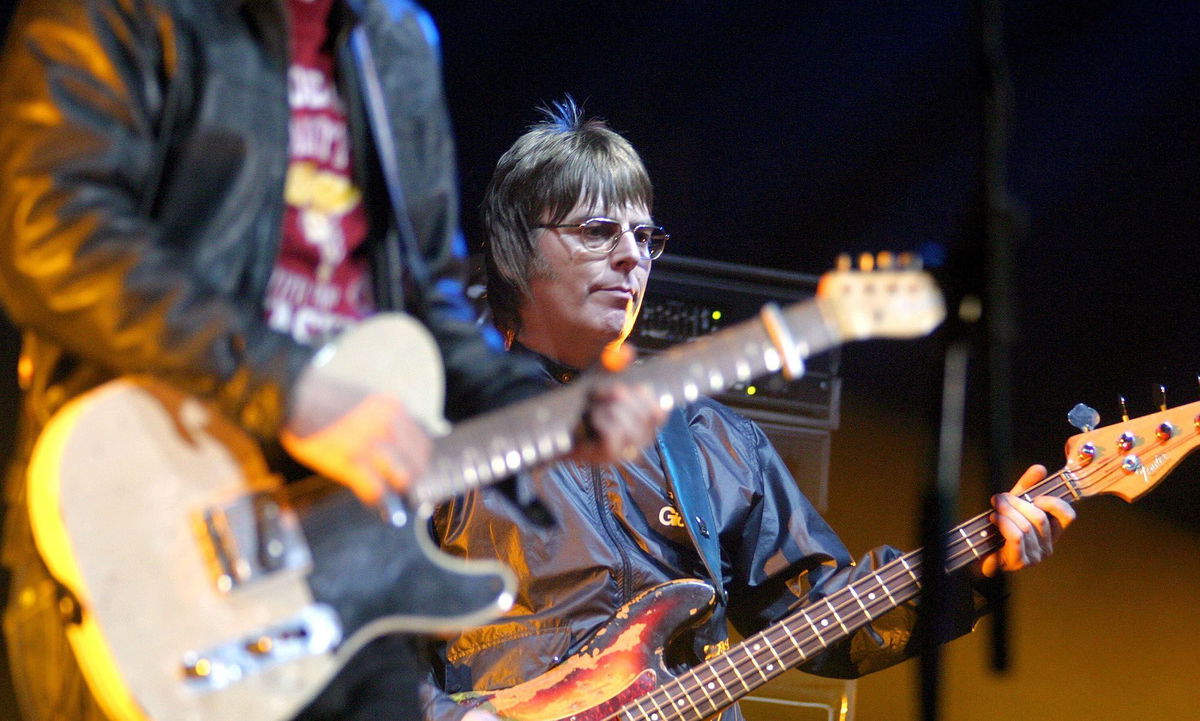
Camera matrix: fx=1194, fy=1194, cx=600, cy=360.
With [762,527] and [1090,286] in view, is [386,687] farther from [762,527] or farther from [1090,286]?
[1090,286]

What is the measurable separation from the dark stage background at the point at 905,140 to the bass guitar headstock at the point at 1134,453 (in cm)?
95

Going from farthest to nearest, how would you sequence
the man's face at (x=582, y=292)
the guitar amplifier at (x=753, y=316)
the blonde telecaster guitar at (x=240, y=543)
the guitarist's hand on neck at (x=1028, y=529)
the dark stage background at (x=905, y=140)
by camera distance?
the dark stage background at (x=905, y=140) → the guitar amplifier at (x=753, y=316) → the man's face at (x=582, y=292) → the guitarist's hand on neck at (x=1028, y=529) → the blonde telecaster guitar at (x=240, y=543)

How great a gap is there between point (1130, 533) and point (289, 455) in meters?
3.54

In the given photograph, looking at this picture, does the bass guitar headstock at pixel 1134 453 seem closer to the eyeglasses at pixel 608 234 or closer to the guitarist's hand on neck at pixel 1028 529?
the guitarist's hand on neck at pixel 1028 529

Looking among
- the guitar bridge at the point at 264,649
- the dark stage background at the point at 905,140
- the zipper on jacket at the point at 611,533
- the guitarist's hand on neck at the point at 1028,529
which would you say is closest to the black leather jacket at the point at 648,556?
the zipper on jacket at the point at 611,533

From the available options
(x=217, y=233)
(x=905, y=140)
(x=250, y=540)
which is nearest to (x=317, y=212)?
(x=217, y=233)

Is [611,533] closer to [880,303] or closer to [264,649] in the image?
[880,303]

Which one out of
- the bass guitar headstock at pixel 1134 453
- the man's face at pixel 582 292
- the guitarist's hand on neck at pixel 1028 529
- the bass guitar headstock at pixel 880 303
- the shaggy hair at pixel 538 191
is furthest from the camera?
the shaggy hair at pixel 538 191

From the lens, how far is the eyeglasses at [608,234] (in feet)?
10.9

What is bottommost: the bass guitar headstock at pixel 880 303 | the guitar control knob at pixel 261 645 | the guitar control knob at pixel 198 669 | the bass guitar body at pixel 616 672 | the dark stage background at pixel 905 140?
the bass guitar body at pixel 616 672

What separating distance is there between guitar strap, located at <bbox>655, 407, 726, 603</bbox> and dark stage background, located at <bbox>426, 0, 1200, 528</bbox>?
1.20 metres

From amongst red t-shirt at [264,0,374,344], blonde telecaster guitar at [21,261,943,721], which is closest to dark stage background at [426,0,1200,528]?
red t-shirt at [264,0,374,344]

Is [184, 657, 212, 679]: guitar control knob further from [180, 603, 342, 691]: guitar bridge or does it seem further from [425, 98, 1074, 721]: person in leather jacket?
[425, 98, 1074, 721]: person in leather jacket

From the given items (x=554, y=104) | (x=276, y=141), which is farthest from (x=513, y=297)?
(x=276, y=141)
